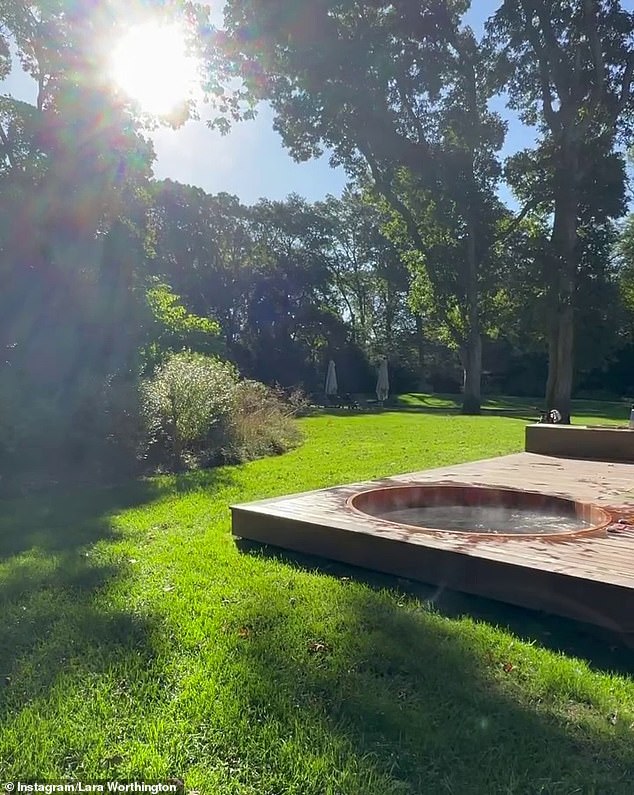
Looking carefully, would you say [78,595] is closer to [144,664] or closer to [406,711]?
[144,664]

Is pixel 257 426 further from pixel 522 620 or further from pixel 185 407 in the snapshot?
pixel 522 620

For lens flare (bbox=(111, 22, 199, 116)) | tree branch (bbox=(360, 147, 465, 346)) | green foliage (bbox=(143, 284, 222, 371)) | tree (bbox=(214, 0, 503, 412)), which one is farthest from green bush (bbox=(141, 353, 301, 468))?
tree branch (bbox=(360, 147, 465, 346))

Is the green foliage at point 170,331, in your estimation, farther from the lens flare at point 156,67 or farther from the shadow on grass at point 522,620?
the shadow on grass at point 522,620

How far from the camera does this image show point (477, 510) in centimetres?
513

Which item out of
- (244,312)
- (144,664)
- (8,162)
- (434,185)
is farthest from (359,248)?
(144,664)

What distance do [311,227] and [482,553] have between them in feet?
109

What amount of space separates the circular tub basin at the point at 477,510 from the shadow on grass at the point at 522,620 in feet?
2.39

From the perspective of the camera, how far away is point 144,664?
2.53 meters

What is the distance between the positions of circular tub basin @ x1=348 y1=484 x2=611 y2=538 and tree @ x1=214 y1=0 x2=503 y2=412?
1223 centimetres

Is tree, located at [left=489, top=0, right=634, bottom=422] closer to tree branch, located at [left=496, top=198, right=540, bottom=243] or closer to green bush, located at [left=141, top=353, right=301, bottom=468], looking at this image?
tree branch, located at [left=496, top=198, right=540, bottom=243]

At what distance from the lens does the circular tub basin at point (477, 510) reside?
176 inches

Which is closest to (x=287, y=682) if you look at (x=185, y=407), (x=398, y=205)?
(x=185, y=407)

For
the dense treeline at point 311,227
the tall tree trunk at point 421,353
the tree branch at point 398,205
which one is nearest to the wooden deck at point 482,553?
the dense treeline at point 311,227

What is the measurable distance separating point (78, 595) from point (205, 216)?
1243 inches
